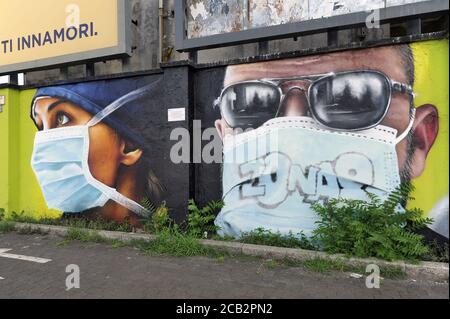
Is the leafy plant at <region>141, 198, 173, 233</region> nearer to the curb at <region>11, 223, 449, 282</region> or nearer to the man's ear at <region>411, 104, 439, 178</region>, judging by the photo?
the curb at <region>11, 223, 449, 282</region>

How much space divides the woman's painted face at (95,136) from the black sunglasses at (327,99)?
2.31 metres

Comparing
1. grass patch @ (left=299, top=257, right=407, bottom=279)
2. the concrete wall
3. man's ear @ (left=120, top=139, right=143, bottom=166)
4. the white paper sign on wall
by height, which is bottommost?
grass patch @ (left=299, top=257, right=407, bottom=279)

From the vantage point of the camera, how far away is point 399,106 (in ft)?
15.2

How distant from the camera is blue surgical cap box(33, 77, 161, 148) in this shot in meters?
6.08

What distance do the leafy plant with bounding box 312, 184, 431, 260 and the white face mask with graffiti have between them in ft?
0.81

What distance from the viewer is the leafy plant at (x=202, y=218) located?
17.9 feet

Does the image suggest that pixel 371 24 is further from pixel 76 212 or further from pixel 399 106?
pixel 76 212

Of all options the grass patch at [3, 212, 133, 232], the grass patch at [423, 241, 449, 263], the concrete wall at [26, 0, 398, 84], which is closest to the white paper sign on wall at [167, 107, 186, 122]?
the concrete wall at [26, 0, 398, 84]

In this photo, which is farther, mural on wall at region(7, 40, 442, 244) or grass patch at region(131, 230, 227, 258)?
grass patch at region(131, 230, 227, 258)

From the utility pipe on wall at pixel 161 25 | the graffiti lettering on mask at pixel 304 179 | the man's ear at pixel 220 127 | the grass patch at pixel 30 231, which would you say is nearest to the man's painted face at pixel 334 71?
the man's ear at pixel 220 127

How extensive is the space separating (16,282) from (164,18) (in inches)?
211

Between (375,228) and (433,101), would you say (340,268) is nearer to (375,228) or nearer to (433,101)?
(375,228)

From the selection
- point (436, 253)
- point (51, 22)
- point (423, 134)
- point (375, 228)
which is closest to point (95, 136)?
point (51, 22)

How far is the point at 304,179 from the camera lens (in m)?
5.05
